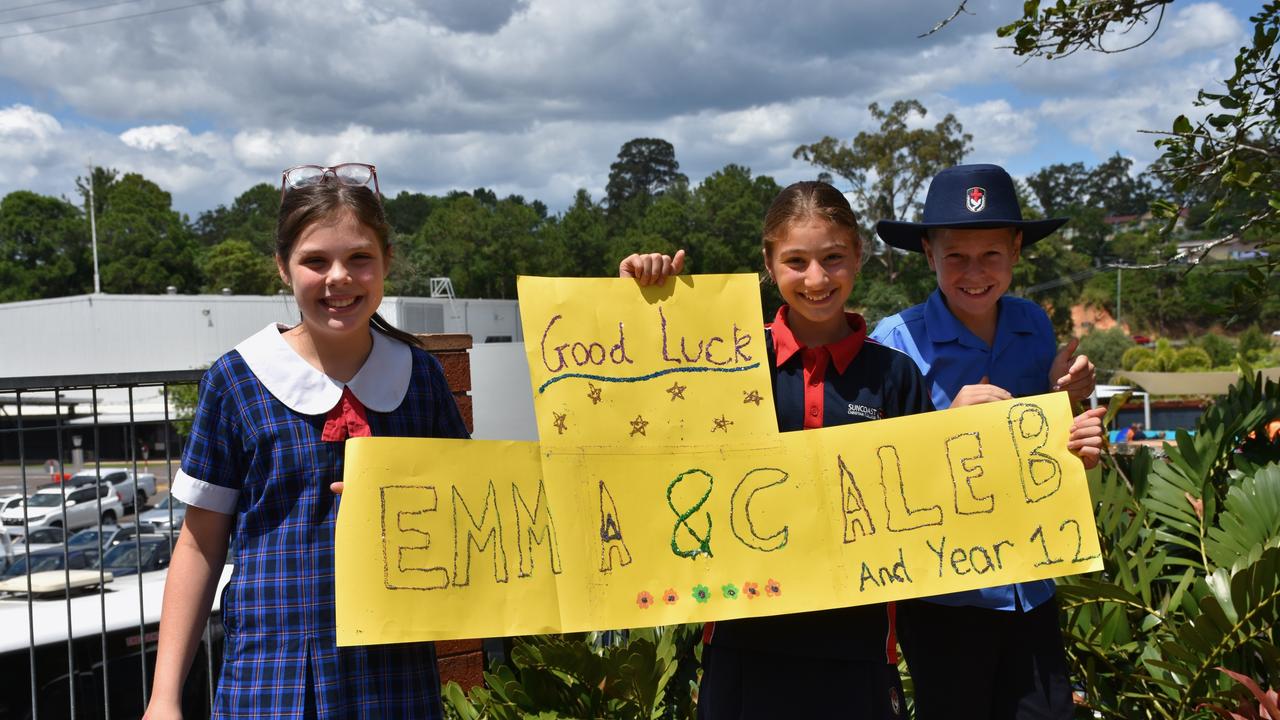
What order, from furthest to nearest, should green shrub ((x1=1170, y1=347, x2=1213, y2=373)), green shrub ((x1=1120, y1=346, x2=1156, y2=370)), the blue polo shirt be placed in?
green shrub ((x1=1120, y1=346, x2=1156, y2=370))
green shrub ((x1=1170, y1=347, x2=1213, y2=373))
the blue polo shirt

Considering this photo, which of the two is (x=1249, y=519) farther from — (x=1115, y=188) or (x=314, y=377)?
(x=1115, y=188)

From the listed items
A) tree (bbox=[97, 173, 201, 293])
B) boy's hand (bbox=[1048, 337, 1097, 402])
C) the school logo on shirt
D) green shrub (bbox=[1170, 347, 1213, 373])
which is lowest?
the school logo on shirt

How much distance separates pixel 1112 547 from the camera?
3.57 metres

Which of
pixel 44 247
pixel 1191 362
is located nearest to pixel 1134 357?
pixel 1191 362

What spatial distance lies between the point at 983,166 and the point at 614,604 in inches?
53.5

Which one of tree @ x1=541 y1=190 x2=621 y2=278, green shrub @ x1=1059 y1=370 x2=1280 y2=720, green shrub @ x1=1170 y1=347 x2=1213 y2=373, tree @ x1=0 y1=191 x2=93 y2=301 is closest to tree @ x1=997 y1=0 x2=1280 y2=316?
green shrub @ x1=1059 y1=370 x2=1280 y2=720

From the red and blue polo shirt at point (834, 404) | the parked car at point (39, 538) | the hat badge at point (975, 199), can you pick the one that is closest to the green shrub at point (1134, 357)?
the parked car at point (39, 538)

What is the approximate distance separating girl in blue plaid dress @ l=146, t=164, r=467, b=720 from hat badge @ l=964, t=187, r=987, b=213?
4.42 feet

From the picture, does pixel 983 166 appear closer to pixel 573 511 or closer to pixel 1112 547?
pixel 573 511

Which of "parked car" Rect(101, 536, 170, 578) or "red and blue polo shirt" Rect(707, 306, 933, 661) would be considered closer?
"red and blue polo shirt" Rect(707, 306, 933, 661)

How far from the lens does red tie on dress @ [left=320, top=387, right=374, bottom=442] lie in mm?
1904

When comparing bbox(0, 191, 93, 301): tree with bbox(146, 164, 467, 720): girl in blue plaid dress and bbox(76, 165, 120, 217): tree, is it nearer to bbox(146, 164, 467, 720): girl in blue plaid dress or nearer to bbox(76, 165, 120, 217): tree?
bbox(76, 165, 120, 217): tree

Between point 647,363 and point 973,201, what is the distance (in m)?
0.87

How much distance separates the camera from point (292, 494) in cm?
187
